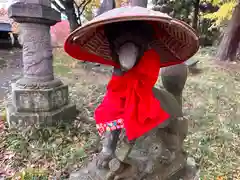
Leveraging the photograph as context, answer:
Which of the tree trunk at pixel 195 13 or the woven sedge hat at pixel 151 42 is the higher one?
the tree trunk at pixel 195 13

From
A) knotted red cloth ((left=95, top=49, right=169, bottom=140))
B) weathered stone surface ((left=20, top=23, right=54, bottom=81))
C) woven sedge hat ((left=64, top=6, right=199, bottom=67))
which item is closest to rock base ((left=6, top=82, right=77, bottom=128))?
weathered stone surface ((left=20, top=23, right=54, bottom=81))

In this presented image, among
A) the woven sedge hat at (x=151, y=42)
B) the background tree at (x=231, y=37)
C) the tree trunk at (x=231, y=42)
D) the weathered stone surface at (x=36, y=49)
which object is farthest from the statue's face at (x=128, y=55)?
the tree trunk at (x=231, y=42)

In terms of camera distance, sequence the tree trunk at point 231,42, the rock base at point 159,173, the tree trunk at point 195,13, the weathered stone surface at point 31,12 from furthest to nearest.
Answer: the tree trunk at point 195,13 → the tree trunk at point 231,42 → the weathered stone surface at point 31,12 → the rock base at point 159,173

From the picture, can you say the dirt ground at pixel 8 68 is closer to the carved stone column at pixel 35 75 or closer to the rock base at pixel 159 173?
the carved stone column at pixel 35 75

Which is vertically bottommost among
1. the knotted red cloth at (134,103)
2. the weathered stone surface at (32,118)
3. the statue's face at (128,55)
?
the weathered stone surface at (32,118)

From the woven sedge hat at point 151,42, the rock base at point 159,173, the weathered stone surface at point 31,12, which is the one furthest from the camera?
the weathered stone surface at point 31,12

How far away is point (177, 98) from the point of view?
1.93m

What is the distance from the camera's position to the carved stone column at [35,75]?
3.00m

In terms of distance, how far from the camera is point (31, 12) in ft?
9.73

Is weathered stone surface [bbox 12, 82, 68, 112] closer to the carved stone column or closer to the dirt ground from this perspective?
the carved stone column

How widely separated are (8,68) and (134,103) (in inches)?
304

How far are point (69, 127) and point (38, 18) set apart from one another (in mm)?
1426

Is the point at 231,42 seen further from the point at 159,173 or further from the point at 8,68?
the point at 159,173

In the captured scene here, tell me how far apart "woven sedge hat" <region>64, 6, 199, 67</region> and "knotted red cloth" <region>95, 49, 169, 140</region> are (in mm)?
153
